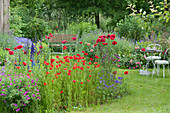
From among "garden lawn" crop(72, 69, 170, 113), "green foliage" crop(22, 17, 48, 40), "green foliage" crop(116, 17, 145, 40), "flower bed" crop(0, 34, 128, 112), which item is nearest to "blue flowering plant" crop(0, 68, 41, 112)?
"flower bed" crop(0, 34, 128, 112)

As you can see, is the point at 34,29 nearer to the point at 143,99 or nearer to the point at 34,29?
the point at 34,29

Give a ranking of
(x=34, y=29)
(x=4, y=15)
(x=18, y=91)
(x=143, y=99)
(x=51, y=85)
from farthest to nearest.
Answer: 1. (x=34, y=29)
2. (x=4, y=15)
3. (x=143, y=99)
4. (x=51, y=85)
5. (x=18, y=91)

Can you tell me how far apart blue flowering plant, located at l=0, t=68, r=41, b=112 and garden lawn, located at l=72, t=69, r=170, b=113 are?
928 mm

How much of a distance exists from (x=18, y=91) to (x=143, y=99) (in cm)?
251

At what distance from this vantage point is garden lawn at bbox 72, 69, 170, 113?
3905 mm

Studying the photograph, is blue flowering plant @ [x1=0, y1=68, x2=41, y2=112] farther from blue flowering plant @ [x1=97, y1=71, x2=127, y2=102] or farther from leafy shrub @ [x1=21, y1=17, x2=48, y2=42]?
leafy shrub @ [x1=21, y1=17, x2=48, y2=42]

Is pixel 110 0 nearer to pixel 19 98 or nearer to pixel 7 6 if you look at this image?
pixel 7 6

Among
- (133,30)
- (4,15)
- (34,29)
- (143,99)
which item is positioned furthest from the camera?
(34,29)

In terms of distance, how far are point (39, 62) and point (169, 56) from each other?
625 cm

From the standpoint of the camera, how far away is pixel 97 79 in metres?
4.77

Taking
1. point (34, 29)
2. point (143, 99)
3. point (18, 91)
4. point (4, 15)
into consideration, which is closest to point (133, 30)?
point (34, 29)

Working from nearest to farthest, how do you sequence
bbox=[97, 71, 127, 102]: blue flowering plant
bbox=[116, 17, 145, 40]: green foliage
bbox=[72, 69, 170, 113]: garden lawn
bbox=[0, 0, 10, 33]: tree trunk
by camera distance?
1. bbox=[72, 69, 170, 113]: garden lawn
2. bbox=[97, 71, 127, 102]: blue flowering plant
3. bbox=[0, 0, 10, 33]: tree trunk
4. bbox=[116, 17, 145, 40]: green foliage

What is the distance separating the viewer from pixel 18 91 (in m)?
3.37

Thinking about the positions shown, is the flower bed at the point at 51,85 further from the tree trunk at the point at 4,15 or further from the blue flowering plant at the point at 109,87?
the tree trunk at the point at 4,15
